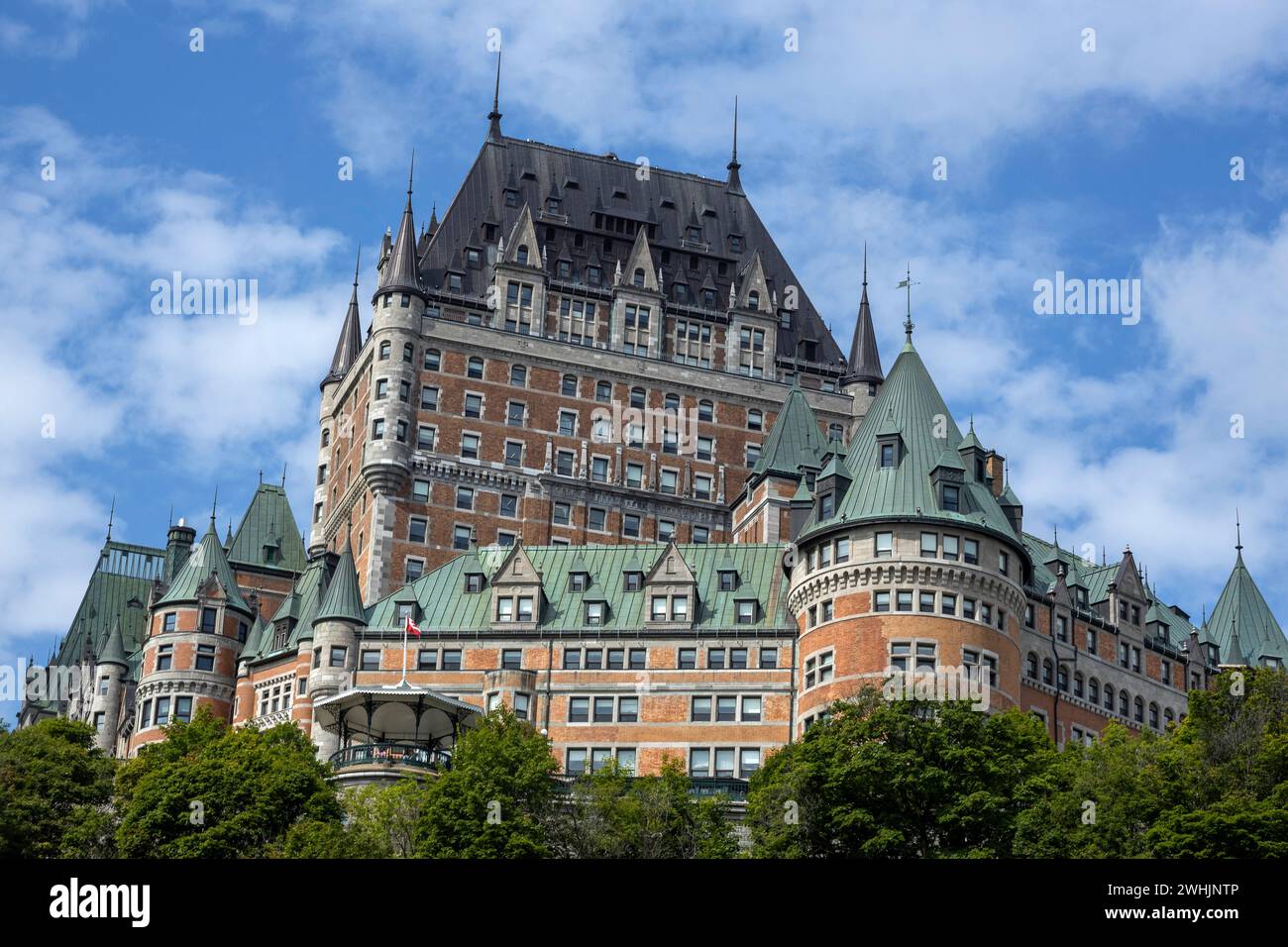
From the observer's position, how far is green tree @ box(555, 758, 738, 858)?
306 ft

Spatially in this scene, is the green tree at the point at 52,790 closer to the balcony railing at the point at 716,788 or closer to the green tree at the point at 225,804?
the green tree at the point at 225,804

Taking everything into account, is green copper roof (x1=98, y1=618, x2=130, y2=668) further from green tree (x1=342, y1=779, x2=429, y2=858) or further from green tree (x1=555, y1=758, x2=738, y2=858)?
green tree (x1=555, y1=758, x2=738, y2=858)

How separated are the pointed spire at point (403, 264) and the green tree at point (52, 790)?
143 feet

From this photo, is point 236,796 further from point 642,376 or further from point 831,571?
point 642,376

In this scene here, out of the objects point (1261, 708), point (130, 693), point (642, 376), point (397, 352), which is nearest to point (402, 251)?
point (397, 352)

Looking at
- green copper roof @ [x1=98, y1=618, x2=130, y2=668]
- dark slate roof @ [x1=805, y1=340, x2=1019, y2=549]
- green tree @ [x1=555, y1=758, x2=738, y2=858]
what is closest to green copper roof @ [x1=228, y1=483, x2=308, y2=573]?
green copper roof @ [x1=98, y1=618, x2=130, y2=668]

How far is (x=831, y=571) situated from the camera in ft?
378

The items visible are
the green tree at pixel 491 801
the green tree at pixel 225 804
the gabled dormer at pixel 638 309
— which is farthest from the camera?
the gabled dormer at pixel 638 309

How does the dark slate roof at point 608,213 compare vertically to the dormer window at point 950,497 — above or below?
above

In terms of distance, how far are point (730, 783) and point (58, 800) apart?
29.3 metres

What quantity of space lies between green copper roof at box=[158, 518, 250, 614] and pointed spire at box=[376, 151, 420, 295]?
64.4 feet

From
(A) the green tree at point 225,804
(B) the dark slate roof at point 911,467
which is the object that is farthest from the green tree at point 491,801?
(B) the dark slate roof at point 911,467

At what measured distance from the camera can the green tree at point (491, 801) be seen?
300 ft
